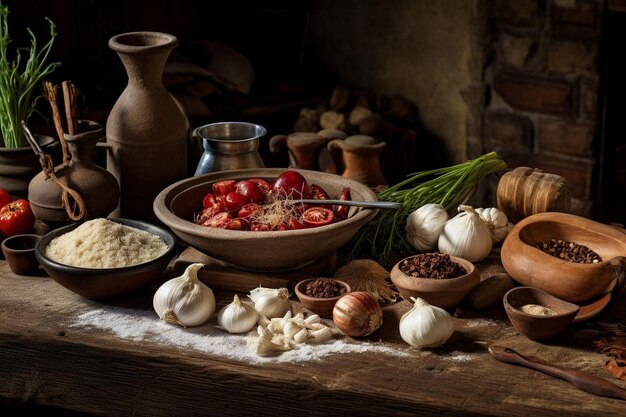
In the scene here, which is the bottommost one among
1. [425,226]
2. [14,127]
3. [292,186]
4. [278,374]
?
[278,374]

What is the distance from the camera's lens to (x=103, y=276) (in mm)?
1953

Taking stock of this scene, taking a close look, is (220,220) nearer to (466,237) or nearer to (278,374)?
(278,374)

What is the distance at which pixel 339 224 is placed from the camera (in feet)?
6.43

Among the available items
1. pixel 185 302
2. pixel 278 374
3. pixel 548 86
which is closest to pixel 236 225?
pixel 185 302

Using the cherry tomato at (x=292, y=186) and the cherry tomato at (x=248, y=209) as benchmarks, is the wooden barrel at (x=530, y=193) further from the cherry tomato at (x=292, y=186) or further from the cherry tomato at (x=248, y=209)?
the cherry tomato at (x=248, y=209)

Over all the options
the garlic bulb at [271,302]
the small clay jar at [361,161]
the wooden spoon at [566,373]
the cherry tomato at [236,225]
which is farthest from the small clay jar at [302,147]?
the wooden spoon at [566,373]

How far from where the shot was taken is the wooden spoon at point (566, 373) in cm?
163

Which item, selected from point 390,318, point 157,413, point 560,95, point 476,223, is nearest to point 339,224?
point 390,318

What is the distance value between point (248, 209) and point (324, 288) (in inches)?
11.4

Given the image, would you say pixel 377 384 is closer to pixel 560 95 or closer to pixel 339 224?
pixel 339 224

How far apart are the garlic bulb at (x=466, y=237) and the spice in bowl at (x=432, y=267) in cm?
15

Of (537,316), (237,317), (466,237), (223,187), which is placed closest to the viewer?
(537,316)

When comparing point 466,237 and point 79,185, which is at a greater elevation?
point 79,185

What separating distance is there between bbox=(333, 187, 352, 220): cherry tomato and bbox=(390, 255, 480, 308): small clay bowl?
27 centimetres
